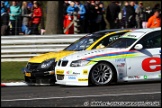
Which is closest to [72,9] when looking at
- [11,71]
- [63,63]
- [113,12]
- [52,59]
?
[113,12]

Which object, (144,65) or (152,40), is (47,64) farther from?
(152,40)

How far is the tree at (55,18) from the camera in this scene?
21.6 m

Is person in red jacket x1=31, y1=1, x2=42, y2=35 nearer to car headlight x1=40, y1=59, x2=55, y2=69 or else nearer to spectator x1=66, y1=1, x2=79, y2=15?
spectator x1=66, y1=1, x2=79, y2=15

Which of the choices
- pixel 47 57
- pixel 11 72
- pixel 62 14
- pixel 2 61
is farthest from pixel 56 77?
pixel 62 14

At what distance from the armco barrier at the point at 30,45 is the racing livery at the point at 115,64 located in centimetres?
524

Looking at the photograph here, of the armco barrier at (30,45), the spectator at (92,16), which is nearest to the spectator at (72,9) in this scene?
the spectator at (92,16)

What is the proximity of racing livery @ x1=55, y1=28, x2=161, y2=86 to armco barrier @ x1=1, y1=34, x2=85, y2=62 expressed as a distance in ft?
17.2

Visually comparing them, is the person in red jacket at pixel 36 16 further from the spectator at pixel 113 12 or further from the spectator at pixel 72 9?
the spectator at pixel 113 12

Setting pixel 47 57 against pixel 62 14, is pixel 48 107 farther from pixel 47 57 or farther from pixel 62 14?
pixel 62 14

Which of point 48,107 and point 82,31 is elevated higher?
point 82,31

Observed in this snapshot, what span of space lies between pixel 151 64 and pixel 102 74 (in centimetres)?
130

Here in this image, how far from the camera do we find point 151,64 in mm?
14297

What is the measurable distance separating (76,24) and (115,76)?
8797 mm

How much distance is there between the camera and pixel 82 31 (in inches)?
893
